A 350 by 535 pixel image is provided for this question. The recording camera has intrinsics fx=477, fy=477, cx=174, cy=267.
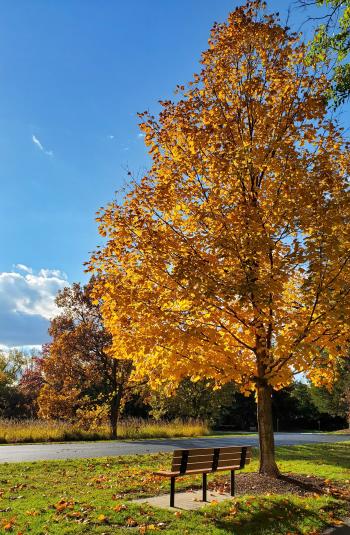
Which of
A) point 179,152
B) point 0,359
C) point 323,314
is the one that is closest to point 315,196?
point 323,314

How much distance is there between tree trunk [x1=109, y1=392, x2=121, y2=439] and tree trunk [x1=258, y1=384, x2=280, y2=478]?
16.0 m

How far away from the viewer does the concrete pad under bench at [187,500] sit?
697 cm

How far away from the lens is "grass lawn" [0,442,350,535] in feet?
18.8

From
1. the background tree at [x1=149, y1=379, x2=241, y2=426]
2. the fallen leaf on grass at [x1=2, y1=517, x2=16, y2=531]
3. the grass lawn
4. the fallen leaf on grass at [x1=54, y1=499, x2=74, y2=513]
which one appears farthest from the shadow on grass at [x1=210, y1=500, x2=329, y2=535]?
the background tree at [x1=149, y1=379, x2=241, y2=426]

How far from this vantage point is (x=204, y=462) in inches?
311

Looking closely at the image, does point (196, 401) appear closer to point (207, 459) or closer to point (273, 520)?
point (207, 459)

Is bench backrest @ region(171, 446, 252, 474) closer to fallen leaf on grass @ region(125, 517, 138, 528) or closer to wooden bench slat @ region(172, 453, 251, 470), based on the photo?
wooden bench slat @ region(172, 453, 251, 470)

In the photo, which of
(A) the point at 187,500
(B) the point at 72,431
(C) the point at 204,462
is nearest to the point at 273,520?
(A) the point at 187,500

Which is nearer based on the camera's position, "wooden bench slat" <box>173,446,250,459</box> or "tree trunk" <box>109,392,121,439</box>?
"wooden bench slat" <box>173,446,250,459</box>

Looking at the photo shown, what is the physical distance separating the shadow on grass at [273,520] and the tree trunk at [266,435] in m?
2.61

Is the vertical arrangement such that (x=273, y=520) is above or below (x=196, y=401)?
below

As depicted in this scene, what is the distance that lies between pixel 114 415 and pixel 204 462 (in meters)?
17.9

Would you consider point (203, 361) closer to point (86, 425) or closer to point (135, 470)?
point (135, 470)

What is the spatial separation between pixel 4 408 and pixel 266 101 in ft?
156
